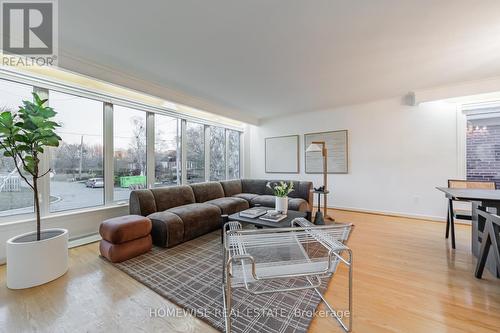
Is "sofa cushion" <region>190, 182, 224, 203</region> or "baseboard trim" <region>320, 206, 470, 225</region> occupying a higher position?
"sofa cushion" <region>190, 182, 224, 203</region>

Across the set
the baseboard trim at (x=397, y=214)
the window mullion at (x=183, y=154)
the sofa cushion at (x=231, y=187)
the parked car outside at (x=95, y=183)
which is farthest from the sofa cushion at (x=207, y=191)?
the baseboard trim at (x=397, y=214)

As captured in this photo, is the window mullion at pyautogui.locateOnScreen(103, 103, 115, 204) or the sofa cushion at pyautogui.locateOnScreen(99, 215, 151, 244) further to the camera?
the window mullion at pyautogui.locateOnScreen(103, 103, 115, 204)

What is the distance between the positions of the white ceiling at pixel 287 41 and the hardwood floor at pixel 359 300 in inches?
98.5

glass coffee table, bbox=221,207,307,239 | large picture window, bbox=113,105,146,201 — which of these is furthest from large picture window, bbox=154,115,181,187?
glass coffee table, bbox=221,207,307,239

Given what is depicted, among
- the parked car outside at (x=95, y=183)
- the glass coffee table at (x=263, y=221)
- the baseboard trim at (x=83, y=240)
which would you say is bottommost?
the baseboard trim at (x=83, y=240)

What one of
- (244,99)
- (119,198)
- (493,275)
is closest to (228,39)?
(244,99)

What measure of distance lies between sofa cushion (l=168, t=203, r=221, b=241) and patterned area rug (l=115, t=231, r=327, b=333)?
0.44 meters

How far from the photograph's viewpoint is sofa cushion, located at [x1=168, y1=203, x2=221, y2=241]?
288cm

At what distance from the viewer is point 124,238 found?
2.27 metres

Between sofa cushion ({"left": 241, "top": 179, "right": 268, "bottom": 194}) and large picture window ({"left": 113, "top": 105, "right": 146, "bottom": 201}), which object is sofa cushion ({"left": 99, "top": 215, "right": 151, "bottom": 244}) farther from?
sofa cushion ({"left": 241, "top": 179, "right": 268, "bottom": 194})

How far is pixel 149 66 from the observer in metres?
2.81

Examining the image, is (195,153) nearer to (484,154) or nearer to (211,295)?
(211,295)

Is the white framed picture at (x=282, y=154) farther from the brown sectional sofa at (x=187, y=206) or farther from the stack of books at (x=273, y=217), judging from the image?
the stack of books at (x=273, y=217)

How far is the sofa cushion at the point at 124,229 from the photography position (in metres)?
2.23
